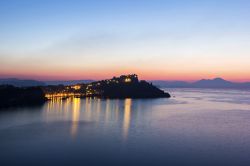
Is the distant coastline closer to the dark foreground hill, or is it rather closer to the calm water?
the dark foreground hill

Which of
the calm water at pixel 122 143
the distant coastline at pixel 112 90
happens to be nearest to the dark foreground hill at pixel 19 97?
the distant coastline at pixel 112 90

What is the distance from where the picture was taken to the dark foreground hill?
45062 mm

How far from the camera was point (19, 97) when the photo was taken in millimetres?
49531

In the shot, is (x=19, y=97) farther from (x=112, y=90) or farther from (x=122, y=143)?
(x=122, y=143)

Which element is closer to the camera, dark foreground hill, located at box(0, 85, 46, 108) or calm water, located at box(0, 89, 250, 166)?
calm water, located at box(0, 89, 250, 166)

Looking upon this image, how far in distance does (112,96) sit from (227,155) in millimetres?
58008

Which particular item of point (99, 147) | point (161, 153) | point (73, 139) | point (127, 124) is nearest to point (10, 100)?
point (127, 124)

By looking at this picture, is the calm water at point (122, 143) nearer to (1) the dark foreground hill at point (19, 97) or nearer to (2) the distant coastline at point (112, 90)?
(1) the dark foreground hill at point (19, 97)

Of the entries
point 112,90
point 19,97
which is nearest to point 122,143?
point 19,97

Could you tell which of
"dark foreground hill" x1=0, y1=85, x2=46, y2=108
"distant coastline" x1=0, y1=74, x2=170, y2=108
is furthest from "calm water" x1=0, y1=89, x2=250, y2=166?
"distant coastline" x1=0, y1=74, x2=170, y2=108

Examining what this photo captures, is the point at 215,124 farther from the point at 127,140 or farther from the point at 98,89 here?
the point at 98,89

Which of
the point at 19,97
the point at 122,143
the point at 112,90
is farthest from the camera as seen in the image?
the point at 112,90

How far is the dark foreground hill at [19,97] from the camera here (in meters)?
45.1

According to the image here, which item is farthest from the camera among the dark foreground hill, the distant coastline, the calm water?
the distant coastline
